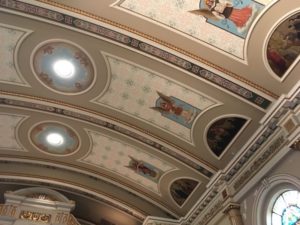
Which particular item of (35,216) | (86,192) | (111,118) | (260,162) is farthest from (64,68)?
(35,216)

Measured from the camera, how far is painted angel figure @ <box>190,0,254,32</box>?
743 centimetres

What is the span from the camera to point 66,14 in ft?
27.0

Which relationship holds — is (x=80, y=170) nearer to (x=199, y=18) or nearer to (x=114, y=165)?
(x=114, y=165)

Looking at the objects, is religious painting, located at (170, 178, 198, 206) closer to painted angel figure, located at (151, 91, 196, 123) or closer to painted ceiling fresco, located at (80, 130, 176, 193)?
painted ceiling fresco, located at (80, 130, 176, 193)

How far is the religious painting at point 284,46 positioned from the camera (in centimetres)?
708

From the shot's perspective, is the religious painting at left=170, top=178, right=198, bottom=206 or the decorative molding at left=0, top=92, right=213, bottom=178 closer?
the decorative molding at left=0, top=92, right=213, bottom=178

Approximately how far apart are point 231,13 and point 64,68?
4929 millimetres

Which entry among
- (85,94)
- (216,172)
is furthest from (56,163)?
(216,172)

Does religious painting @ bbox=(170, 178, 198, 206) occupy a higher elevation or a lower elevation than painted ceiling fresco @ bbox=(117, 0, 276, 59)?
lower

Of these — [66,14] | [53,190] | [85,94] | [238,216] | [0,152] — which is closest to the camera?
[66,14]

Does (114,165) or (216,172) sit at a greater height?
(114,165)

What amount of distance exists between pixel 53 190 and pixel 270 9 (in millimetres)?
10974

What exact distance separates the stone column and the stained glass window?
108 centimetres

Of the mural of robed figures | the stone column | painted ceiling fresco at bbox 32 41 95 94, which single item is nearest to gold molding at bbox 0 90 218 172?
painted ceiling fresco at bbox 32 41 95 94
